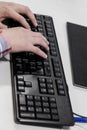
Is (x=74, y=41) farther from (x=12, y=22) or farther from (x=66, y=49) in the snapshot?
(x=12, y=22)

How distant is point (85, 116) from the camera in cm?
79

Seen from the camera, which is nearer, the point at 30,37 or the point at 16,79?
the point at 16,79

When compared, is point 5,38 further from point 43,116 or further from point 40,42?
point 43,116

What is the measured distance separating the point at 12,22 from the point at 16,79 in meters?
0.25

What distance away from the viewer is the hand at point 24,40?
836 millimetres

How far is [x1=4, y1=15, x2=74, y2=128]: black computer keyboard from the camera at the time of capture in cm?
70

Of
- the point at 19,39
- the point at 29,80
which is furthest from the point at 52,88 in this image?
the point at 19,39

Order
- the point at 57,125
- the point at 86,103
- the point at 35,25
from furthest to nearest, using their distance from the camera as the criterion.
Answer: the point at 35,25 → the point at 86,103 → the point at 57,125

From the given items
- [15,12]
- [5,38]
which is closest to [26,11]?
[15,12]

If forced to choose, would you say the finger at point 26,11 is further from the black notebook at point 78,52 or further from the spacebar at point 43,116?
the spacebar at point 43,116

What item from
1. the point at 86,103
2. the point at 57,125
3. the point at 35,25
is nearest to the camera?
the point at 57,125

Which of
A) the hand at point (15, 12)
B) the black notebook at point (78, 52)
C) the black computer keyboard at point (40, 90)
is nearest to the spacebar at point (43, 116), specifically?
the black computer keyboard at point (40, 90)

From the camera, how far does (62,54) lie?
93 centimetres

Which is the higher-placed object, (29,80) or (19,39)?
(19,39)
